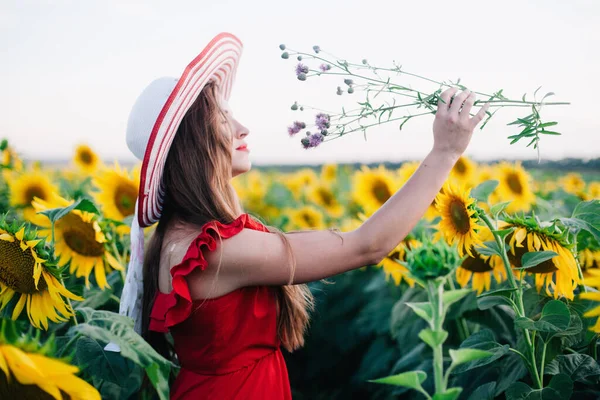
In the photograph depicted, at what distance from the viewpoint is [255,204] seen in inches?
213

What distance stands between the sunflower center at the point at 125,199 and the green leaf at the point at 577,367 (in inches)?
80.8

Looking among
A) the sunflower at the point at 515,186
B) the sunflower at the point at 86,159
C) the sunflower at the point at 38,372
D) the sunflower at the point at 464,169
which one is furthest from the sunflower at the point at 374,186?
the sunflower at the point at 38,372

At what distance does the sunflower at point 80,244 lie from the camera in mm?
2070

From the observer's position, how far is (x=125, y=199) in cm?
287

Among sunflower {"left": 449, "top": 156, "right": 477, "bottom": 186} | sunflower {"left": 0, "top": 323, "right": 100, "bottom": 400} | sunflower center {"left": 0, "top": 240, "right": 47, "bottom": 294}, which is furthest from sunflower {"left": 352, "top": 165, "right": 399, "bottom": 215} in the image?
sunflower {"left": 0, "top": 323, "right": 100, "bottom": 400}

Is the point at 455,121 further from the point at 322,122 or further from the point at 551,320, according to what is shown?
the point at 551,320

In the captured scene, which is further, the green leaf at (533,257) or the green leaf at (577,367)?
the green leaf at (577,367)

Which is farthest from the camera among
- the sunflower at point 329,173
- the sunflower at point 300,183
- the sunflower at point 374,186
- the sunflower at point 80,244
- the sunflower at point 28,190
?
the sunflower at point 329,173

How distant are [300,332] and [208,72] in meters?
0.89

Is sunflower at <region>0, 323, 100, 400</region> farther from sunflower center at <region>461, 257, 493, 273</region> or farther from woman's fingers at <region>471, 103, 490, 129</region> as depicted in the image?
sunflower center at <region>461, 257, 493, 273</region>

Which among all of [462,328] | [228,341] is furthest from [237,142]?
[462,328]

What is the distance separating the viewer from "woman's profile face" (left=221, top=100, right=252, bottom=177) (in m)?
1.84

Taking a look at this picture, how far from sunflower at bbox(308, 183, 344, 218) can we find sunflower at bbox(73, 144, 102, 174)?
1.82 meters

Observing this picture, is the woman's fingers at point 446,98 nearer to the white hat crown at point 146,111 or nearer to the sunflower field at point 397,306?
the sunflower field at point 397,306
